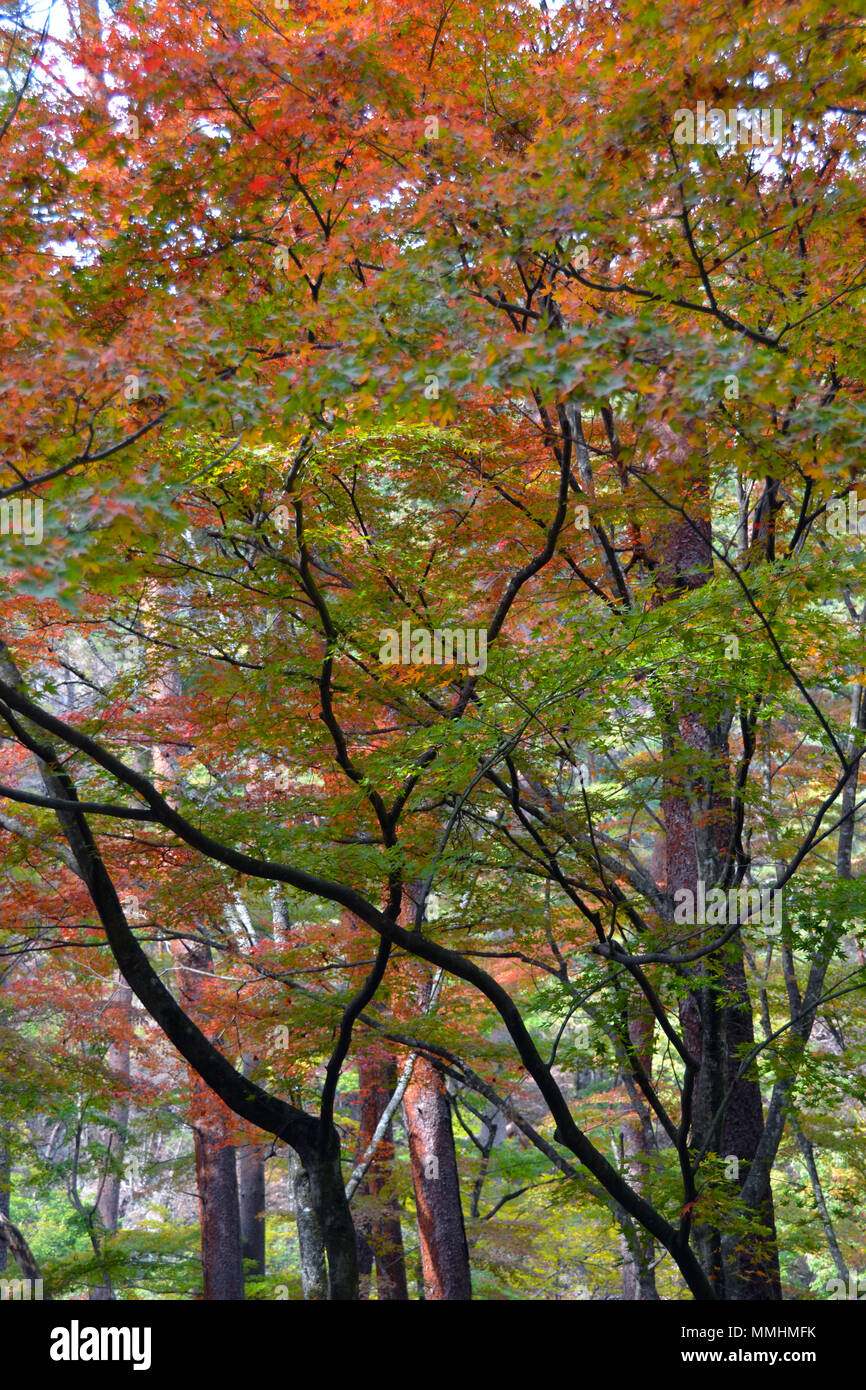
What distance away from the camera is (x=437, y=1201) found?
9641 mm

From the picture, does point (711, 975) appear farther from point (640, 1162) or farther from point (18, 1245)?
point (18, 1245)

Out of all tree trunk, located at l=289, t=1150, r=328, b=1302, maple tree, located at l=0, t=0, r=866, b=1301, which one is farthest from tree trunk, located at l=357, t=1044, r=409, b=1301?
maple tree, located at l=0, t=0, r=866, b=1301

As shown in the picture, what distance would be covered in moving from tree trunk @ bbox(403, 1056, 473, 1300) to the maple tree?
255 cm

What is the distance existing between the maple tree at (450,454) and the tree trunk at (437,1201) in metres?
2.55

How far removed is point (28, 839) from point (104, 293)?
347 centimetres

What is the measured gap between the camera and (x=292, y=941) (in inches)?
368

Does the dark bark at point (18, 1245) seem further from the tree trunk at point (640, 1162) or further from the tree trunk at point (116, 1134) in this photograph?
the tree trunk at point (640, 1162)

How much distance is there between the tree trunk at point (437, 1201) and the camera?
9.59m

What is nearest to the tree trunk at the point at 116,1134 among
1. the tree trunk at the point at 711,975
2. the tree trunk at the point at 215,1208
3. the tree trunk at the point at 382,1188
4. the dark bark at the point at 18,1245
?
the tree trunk at the point at 215,1208

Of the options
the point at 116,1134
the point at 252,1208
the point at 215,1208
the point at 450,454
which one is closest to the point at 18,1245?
the point at 215,1208

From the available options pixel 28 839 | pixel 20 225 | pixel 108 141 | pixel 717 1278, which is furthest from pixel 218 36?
pixel 717 1278

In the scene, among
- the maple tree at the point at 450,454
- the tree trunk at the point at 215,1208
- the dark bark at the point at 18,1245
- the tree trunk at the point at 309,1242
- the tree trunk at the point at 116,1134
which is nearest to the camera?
the maple tree at the point at 450,454

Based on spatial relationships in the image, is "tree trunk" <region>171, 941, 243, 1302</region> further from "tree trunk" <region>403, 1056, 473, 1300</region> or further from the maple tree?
the maple tree

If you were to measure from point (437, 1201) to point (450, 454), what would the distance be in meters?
7.40
